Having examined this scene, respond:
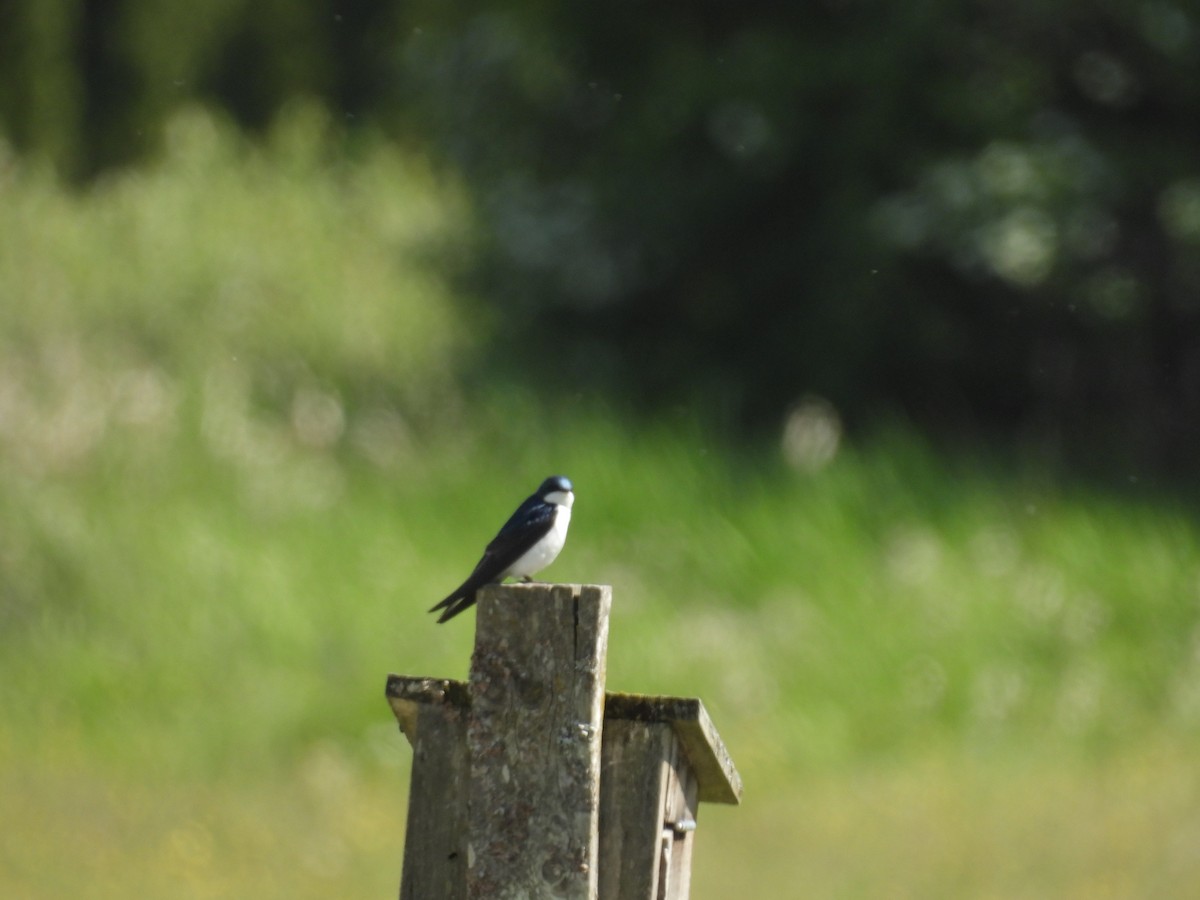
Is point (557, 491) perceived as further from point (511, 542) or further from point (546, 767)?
point (546, 767)

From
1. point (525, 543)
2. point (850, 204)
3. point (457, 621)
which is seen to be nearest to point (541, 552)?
point (525, 543)

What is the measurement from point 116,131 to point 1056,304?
15539 mm

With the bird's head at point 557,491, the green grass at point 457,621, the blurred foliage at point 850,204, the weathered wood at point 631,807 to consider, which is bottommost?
the weathered wood at point 631,807

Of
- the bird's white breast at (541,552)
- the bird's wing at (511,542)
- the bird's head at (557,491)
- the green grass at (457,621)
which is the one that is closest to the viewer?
the bird's wing at (511,542)

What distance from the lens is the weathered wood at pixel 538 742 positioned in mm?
2652

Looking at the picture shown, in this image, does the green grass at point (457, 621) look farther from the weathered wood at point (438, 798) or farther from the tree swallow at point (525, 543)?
the weathered wood at point (438, 798)

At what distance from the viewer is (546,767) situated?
2.67 m

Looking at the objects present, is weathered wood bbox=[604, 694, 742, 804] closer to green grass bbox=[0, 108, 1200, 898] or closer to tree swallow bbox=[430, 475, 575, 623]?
tree swallow bbox=[430, 475, 575, 623]

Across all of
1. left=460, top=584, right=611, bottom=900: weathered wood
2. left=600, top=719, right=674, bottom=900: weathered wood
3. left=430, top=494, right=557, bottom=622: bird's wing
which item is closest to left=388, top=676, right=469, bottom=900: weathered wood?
left=460, top=584, right=611, bottom=900: weathered wood

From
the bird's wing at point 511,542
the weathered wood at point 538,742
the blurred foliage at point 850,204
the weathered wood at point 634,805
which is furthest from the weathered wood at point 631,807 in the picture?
the blurred foliage at point 850,204

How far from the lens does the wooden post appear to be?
2656 mm

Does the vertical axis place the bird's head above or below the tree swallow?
above

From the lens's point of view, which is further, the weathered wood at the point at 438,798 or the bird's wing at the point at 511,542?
the bird's wing at the point at 511,542

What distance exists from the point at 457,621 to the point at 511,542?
6342 mm
